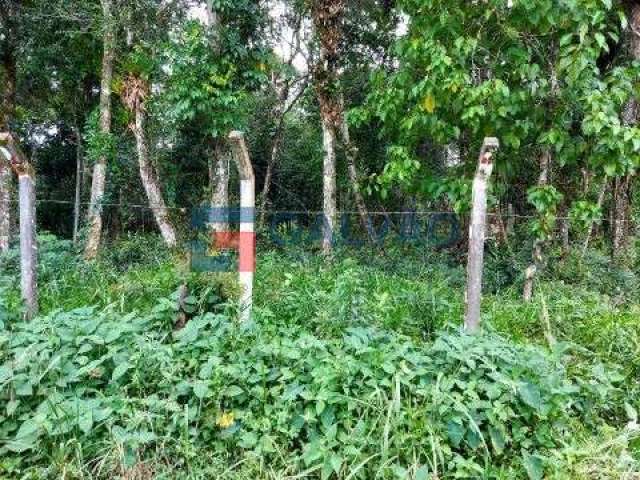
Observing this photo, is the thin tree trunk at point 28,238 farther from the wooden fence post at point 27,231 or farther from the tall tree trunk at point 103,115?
the tall tree trunk at point 103,115

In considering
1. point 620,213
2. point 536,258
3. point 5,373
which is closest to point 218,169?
point 536,258

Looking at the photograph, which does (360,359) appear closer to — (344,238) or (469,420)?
(469,420)

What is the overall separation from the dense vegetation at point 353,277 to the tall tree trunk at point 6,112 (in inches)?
1.6

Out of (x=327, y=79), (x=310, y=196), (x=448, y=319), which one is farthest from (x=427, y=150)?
(x=448, y=319)

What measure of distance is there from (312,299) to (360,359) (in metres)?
0.96

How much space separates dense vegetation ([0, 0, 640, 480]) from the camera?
2.10 meters

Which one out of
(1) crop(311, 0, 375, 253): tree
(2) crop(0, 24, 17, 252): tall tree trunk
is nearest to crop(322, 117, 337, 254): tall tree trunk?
(1) crop(311, 0, 375, 253): tree

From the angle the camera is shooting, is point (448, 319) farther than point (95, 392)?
Yes

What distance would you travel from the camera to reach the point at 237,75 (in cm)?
660

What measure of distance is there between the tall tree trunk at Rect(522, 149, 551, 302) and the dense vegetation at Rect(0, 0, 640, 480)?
0.10 feet

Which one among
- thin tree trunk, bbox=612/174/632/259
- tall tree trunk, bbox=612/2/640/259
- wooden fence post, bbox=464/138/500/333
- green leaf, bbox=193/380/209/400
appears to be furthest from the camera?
thin tree trunk, bbox=612/174/632/259

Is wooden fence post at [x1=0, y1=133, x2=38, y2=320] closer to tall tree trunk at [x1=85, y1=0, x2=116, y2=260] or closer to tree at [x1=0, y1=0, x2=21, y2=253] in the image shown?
tall tree trunk at [x1=85, y1=0, x2=116, y2=260]

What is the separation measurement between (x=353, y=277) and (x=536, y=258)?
2.12 meters

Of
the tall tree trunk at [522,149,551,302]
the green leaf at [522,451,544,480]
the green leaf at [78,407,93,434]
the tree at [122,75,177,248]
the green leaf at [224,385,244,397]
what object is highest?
the tree at [122,75,177,248]
